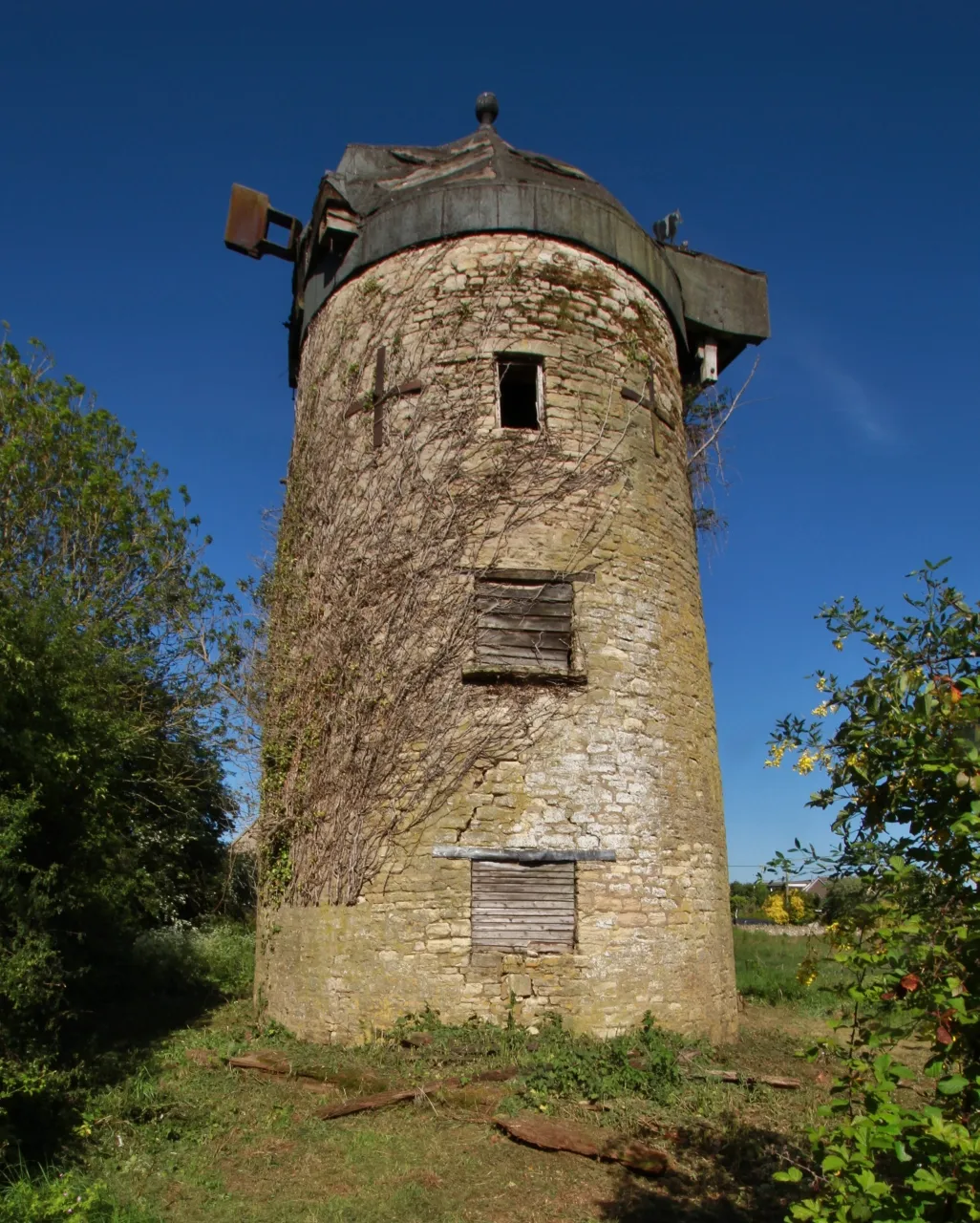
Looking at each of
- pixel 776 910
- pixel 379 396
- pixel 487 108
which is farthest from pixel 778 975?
pixel 487 108

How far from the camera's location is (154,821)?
13.3m

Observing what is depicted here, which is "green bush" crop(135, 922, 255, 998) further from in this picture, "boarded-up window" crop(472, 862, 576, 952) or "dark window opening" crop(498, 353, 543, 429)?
"dark window opening" crop(498, 353, 543, 429)

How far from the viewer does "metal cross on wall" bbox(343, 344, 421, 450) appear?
31.2 feet

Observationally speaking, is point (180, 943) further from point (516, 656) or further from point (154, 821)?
point (516, 656)

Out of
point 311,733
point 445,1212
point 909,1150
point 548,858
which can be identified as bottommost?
point 445,1212

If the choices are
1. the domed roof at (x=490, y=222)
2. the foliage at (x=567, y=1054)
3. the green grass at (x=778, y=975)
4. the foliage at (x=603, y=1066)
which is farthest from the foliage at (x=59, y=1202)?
the domed roof at (x=490, y=222)

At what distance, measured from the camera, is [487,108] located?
11.5m

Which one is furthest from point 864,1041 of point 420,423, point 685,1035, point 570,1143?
point 420,423

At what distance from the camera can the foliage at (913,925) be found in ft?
8.59

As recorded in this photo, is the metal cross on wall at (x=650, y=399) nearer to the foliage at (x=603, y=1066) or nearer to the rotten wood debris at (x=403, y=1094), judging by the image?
the foliage at (x=603, y=1066)

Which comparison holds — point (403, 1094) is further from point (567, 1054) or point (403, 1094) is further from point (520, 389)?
point (520, 389)

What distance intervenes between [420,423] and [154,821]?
7.67m

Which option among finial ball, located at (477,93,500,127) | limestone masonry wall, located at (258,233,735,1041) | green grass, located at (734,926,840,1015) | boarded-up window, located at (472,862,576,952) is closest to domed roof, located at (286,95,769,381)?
finial ball, located at (477,93,500,127)

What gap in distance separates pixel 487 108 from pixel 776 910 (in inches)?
429
